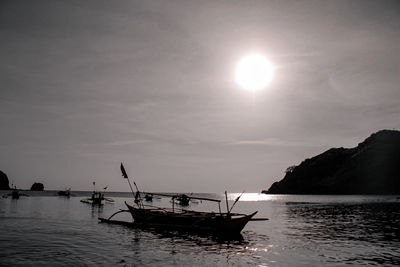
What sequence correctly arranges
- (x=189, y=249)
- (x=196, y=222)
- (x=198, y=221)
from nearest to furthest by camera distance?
(x=189, y=249)
(x=198, y=221)
(x=196, y=222)

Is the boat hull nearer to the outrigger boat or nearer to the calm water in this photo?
the outrigger boat

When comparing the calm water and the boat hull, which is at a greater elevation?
the boat hull

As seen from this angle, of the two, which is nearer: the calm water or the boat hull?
the calm water

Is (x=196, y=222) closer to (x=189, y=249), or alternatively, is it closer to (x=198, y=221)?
(x=198, y=221)

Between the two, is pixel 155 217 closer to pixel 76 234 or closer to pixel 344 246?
pixel 76 234

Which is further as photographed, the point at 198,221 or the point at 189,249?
the point at 198,221

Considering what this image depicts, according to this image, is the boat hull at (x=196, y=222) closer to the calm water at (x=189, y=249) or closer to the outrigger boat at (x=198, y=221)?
the outrigger boat at (x=198, y=221)

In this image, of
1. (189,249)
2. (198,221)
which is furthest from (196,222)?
(189,249)

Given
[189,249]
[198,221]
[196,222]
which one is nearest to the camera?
[189,249]

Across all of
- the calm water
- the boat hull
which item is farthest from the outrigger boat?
the calm water

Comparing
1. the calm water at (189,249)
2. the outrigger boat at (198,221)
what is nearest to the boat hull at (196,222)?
the outrigger boat at (198,221)

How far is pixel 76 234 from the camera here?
32156 millimetres

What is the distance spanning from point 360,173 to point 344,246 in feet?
635

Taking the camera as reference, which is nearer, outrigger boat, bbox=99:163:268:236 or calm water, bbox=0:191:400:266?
calm water, bbox=0:191:400:266
